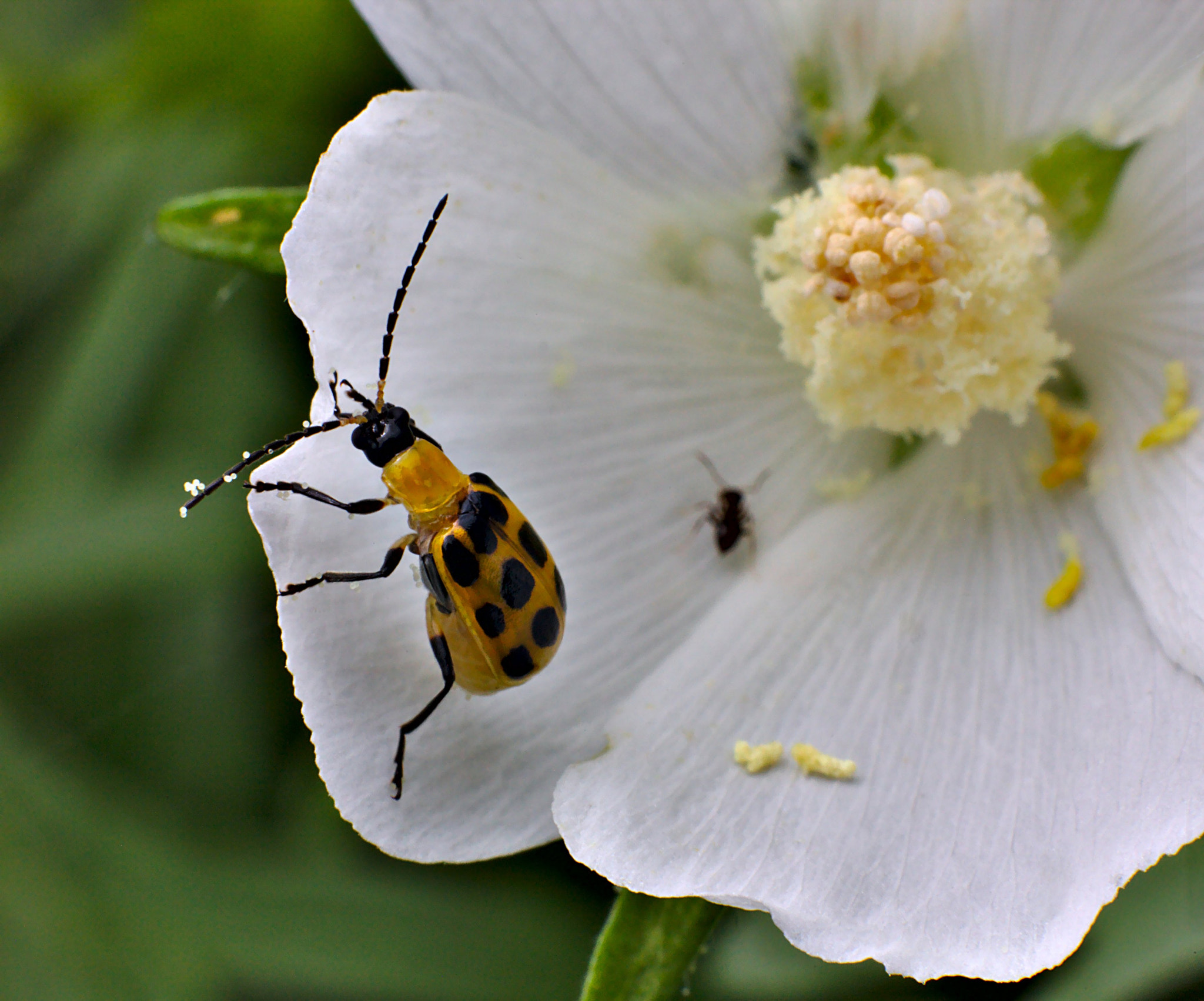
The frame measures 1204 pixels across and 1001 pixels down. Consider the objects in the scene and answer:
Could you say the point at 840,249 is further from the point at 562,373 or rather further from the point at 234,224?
the point at 234,224

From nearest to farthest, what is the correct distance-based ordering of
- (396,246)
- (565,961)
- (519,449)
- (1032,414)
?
(396,246), (519,449), (1032,414), (565,961)

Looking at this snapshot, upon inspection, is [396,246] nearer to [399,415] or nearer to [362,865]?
[399,415]

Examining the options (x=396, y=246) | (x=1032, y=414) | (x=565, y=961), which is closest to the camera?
(x=396, y=246)

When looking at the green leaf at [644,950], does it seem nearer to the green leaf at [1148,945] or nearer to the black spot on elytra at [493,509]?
the black spot on elytra at [493,509]

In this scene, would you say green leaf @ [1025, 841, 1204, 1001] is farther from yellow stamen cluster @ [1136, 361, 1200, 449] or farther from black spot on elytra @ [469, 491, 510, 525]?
black spot on elytra @ [469, 491, 510, 525]

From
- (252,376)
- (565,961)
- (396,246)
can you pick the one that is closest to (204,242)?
(396,246)

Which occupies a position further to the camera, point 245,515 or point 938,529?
point 245,515

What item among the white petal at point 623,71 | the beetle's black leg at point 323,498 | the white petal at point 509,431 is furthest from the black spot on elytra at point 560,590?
the white petal at point 623,71

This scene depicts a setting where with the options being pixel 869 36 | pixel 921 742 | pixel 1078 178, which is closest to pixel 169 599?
pixel 921 742
